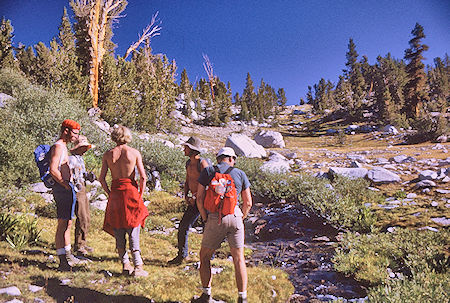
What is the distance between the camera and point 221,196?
125 inches

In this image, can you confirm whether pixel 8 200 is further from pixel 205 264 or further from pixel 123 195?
pixel 205 264

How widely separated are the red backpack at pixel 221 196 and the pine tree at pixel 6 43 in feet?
97.9

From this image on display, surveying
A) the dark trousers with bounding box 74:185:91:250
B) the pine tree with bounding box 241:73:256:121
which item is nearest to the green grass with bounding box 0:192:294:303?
the dark trousers with bounding box 74:185:91:250

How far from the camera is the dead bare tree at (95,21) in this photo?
684 inches

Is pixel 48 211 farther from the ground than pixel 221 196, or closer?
closer

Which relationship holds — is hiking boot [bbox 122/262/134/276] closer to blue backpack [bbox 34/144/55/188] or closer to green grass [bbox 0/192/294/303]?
green grass [bbox 0/192/294/303]

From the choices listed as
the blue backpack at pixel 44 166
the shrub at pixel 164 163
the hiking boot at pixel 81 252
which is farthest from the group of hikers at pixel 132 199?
the shrub at pixel 164 163

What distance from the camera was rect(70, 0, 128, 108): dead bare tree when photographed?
1738cm

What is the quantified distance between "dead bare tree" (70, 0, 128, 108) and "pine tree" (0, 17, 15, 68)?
11.7 m

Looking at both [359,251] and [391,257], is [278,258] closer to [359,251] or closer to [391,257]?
[359,251]

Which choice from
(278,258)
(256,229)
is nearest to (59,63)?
(256,229)

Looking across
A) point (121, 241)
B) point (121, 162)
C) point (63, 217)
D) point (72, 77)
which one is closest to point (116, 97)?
point (72, 77)

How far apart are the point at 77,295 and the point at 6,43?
103 feet

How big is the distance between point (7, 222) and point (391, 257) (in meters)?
7.68
